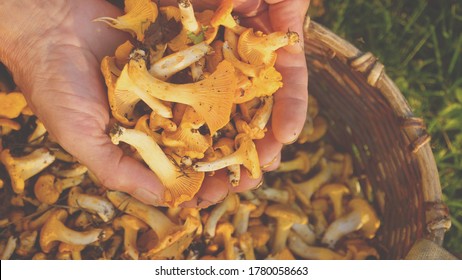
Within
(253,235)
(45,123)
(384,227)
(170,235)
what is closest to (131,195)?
(170,235)

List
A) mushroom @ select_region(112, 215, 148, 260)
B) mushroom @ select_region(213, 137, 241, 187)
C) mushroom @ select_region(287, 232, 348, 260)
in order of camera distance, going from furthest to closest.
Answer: mushroom @ select_region(287, 232, 348, 260)
mushroom @ select_region(112, 215, 148, 260)
mushroom @ select_region(213, 137, 241, 187)

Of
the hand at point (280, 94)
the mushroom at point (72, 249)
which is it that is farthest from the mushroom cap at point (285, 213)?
the mushroom at point (72, 249)

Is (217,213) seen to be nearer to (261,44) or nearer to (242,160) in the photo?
(242,160)

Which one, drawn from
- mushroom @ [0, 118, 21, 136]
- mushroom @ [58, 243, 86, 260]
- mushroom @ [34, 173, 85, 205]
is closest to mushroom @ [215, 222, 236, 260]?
mushroom @ [58, 243, 86, 260]

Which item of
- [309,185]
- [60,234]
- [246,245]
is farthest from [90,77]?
[309,185]

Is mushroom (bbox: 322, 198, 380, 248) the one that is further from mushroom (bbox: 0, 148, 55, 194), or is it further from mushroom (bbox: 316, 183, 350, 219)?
mushroom (bbox: 0, 148, 55, 194)

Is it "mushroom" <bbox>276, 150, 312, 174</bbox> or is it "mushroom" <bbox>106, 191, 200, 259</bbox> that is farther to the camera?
"mushroom" <bbox>276, 150, 312, 174</bbox>

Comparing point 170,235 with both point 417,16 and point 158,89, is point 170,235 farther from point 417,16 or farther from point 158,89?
point 417,16
